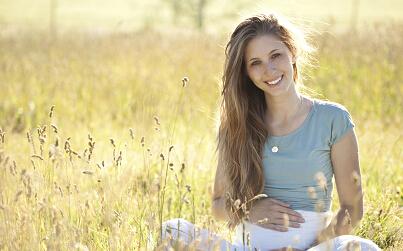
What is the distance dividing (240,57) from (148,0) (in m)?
31.4

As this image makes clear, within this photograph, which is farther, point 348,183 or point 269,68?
point 269,68

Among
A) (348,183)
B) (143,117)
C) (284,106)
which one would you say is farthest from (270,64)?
(143,117)

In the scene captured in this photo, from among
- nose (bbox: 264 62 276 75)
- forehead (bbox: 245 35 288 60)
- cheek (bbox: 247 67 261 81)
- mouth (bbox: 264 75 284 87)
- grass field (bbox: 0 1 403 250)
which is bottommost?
grass field (bbox: 0 1 403 250)

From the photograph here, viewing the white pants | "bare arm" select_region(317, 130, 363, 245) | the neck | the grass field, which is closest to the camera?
the white pants

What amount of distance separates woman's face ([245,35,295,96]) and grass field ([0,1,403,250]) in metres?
0.49

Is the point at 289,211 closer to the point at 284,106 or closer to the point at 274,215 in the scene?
the point at 274,215

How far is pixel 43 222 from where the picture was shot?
3.46 meters

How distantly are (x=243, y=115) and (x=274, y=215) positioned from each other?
1.66ft

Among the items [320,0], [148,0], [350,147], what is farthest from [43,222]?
[320,0]

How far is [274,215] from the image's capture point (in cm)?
347

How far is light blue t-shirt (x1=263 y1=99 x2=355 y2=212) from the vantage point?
351 cm

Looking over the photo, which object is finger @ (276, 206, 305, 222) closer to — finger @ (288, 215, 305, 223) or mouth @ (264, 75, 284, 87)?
finger @ (288, 215, 305, 223)

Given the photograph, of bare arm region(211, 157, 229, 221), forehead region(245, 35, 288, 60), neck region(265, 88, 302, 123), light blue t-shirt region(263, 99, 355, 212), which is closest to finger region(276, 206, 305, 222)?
light blue t-shirt region(263, 99, 355, 212)

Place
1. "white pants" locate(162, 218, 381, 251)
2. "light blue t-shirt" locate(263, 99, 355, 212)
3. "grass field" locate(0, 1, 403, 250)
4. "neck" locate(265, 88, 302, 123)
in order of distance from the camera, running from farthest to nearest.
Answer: "grass field" locate(0, 1, 403, 250)
"neck" locate(265, 88, 302, 123)
"light blue t-shirt" locate(263, 99, 355, 212)
"white pants" locate(162, 218, 381, 251)
